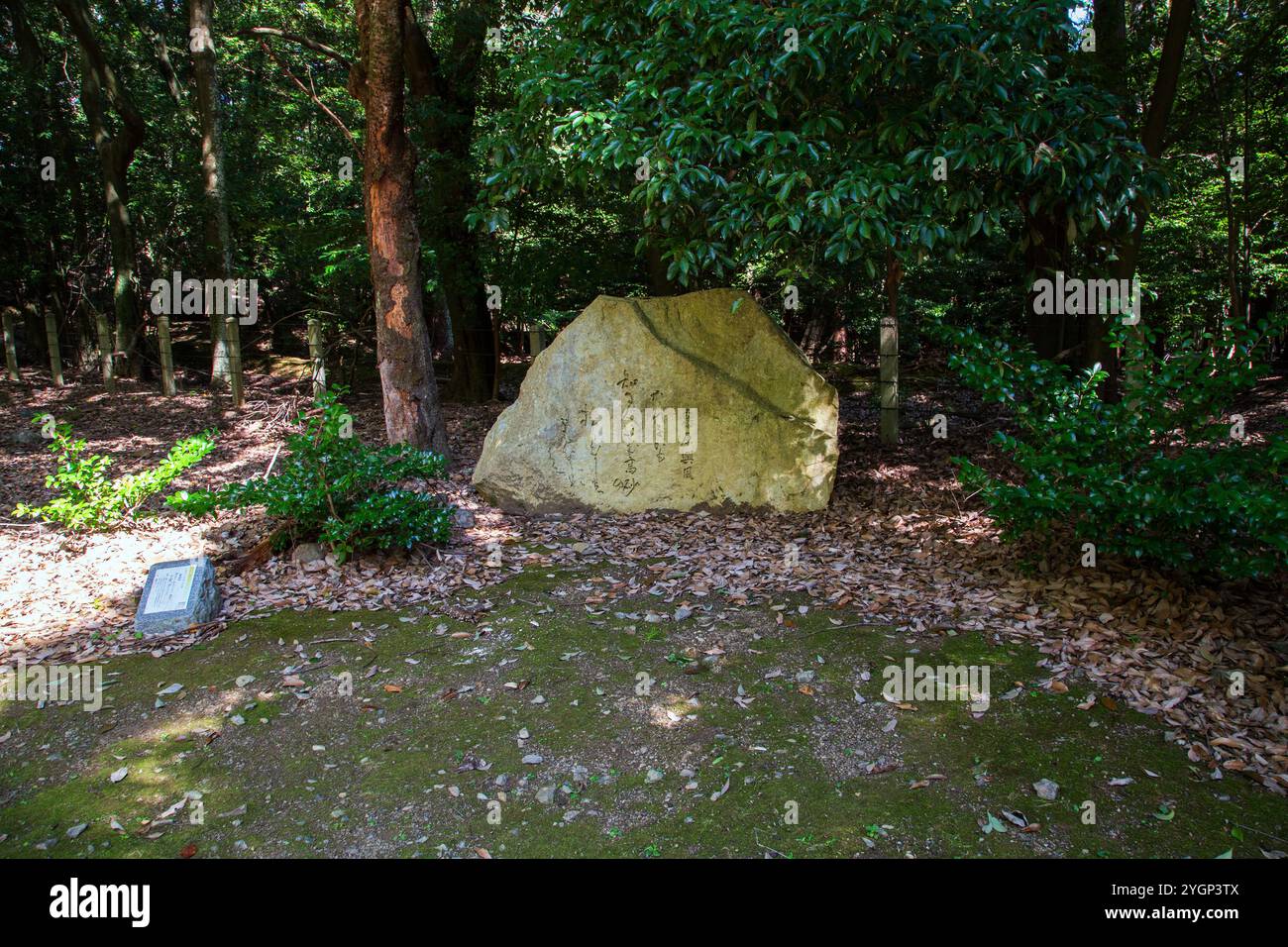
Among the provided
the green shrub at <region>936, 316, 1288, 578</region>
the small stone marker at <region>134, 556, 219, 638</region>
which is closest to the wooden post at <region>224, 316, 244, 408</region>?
the small stone marker at <region>134, 556, 219, 638</region>

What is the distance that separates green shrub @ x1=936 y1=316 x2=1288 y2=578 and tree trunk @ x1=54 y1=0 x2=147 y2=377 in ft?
44.8

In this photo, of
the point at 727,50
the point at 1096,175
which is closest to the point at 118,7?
the point at 727,50

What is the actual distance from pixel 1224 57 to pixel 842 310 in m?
5.62

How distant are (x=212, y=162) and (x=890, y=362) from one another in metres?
10.3

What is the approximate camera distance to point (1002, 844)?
3064mm

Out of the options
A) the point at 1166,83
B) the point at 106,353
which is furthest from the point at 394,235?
the point at 106,353

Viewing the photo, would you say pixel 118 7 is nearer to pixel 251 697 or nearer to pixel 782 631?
pixel 251 697

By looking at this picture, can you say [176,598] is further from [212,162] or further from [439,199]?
[212,162]

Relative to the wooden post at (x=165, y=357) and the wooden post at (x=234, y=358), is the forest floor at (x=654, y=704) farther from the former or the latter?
the wooden post at (x=165, y=357)

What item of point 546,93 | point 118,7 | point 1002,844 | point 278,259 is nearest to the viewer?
point 1002,844

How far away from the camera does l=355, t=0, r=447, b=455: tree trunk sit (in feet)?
24.0

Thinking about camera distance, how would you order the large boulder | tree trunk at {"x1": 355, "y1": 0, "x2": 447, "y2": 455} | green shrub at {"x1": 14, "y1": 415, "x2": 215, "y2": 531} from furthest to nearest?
tree trunk at {"x1": 355, "y1": 0, "x2": 447, "y2": 455} < the large boulder < green shrub at {"x1": 14, "y1": 415, "x2": 215, "y2": 531}
